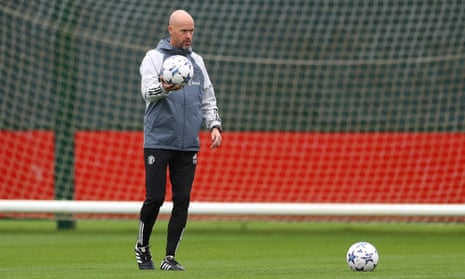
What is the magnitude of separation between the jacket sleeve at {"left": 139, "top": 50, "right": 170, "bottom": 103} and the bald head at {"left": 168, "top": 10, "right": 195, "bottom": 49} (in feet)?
0.51

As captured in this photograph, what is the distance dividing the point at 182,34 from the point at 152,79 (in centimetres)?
37

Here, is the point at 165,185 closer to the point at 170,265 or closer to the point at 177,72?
the point at 170,265

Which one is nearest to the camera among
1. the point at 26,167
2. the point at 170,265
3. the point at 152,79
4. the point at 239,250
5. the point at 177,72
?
the point at 177,72

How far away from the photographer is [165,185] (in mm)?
7621

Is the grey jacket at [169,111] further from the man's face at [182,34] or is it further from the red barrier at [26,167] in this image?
the red barrier at [26,167]

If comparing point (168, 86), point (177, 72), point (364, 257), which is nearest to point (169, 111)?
point (168, 86)

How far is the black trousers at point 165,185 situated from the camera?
7.52 meters

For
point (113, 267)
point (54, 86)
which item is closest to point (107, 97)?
point (54, 86)

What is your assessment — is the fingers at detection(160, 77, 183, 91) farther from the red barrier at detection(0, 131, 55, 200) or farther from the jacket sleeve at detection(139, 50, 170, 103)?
the red barrier at detection(0, 131, 55, 200)

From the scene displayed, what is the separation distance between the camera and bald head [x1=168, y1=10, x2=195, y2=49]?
7.46 meters

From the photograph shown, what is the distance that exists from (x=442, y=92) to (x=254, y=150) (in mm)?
2364

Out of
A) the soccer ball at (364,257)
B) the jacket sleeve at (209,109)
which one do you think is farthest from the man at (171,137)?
the soccer ball at (364,257)

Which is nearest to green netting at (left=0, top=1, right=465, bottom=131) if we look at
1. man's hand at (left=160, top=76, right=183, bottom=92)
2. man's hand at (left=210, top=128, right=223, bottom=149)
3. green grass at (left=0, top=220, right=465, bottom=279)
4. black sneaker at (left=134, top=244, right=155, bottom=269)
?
green grass at (left=0, top=220, right=465, bottom=279)

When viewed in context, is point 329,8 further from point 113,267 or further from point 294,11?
point 113,267
